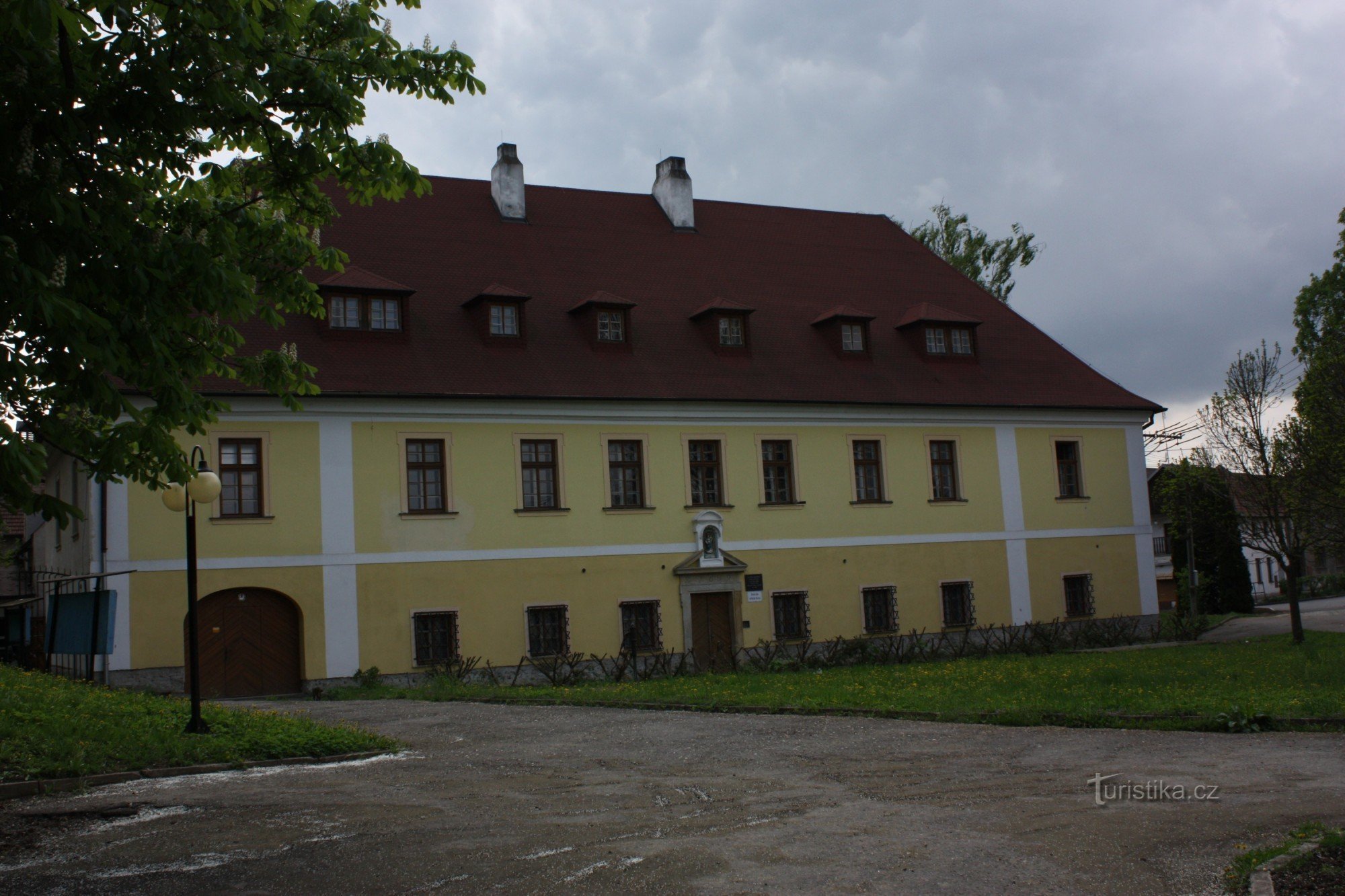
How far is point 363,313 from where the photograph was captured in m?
24.2

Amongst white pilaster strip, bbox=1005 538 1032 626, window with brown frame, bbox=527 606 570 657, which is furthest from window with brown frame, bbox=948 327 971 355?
window with brown frame, bbox=527 606 570 657

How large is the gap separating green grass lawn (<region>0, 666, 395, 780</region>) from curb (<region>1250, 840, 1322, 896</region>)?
8653 millimetres

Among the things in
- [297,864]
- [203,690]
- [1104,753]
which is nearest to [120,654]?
[203,690]

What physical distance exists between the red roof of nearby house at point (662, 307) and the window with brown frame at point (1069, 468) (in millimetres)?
1139

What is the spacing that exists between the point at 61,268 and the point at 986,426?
24685 millimetres

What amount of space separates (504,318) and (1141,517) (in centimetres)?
1713

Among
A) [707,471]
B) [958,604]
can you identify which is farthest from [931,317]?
[707,471]

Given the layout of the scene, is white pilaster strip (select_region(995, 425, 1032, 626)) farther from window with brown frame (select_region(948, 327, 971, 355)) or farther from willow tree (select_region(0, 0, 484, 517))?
willow tree (select_region(0, 0, 484, 517))

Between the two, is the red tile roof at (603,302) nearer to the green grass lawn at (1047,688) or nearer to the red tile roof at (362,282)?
the red tile roof at (362,282)

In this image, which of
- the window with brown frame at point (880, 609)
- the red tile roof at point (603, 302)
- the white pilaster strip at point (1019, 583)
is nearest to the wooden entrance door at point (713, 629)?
the window with brown frame at point (880, 609)

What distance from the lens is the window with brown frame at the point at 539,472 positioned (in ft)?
80.5

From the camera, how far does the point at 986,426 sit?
1142 inches

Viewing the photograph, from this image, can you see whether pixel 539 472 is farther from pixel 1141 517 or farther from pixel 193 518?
pixel 1141 517

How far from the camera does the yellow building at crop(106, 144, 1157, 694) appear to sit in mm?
22422
